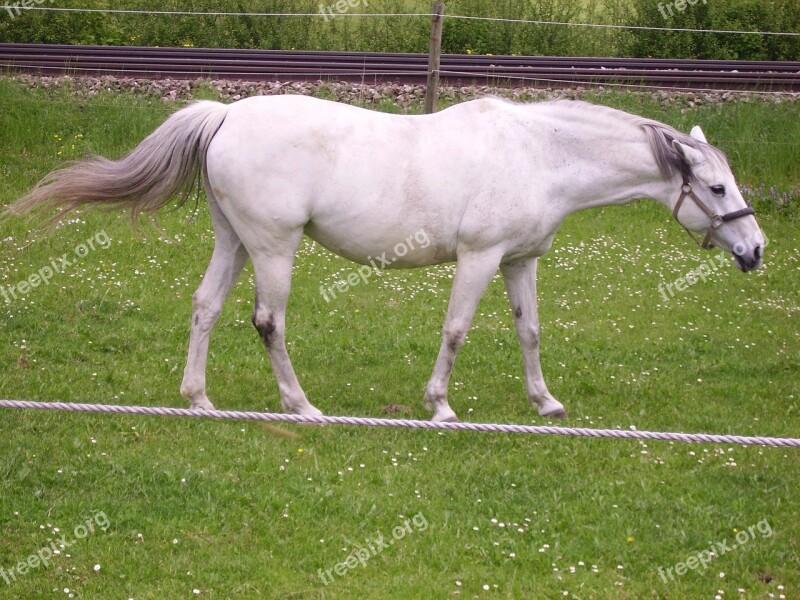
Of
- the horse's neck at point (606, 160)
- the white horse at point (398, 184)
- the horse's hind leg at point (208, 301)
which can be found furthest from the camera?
the horse's hind leg at point (208, 301)

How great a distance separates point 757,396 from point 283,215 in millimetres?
4085

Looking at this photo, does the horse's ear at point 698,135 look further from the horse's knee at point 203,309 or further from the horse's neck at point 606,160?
the horse's knee at point 203,309

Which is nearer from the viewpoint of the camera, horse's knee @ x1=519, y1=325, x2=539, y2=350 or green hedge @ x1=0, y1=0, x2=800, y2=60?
horse's knee @ x1=519, y1=325, x2=539, y2=350

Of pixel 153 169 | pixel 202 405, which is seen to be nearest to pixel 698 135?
pixel 153 169

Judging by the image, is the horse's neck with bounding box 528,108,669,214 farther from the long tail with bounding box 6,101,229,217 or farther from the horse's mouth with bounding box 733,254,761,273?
the long tail with bounding box 6,101,229,217

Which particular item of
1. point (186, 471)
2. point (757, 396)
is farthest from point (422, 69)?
point (186, 471)

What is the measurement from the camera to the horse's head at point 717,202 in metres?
6.98

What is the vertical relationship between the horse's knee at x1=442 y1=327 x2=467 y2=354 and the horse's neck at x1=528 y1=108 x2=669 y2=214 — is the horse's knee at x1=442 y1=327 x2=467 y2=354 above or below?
below

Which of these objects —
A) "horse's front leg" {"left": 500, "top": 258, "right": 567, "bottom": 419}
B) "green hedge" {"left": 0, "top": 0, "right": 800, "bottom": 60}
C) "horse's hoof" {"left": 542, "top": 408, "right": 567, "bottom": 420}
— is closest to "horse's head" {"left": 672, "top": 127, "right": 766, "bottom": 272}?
"horse's front leg" {"left": 500, "top": 258, "right": 567, "bottom": 419}

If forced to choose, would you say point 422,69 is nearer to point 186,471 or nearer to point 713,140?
point 713,140

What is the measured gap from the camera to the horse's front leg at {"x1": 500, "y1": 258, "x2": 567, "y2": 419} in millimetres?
7539

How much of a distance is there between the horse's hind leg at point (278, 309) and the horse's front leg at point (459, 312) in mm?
865

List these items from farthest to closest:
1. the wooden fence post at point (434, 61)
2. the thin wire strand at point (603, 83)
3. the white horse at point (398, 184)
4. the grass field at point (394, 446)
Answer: the thin wire strand at point (603, 83), the wooden fence post at point (434, 61), the white horse at point (398, 184), the grass field at point (394, 446)

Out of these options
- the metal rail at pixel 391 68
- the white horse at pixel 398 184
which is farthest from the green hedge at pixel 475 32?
the white horse at pixel 398 184
